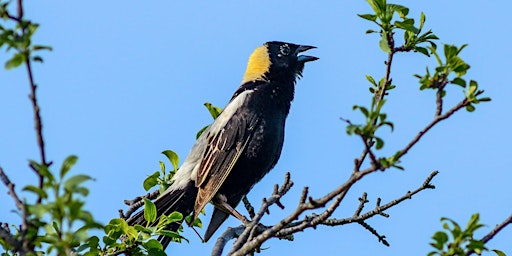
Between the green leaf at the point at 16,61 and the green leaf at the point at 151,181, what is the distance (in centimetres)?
266

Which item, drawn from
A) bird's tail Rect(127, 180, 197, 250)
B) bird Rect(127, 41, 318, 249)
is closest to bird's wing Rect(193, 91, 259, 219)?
bird Rect(127, 41, 318, 249)

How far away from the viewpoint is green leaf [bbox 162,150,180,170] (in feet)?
17.5

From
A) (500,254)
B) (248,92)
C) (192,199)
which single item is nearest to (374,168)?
(500,254)

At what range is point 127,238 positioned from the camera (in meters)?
4.17

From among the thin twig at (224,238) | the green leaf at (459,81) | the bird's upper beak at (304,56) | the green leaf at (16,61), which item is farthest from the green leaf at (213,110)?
the green leaf at (16,61)

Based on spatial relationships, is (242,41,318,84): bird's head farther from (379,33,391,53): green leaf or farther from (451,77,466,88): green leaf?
(451,77,466,88): green leaf

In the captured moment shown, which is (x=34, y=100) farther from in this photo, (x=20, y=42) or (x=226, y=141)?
(x=226, y=141)

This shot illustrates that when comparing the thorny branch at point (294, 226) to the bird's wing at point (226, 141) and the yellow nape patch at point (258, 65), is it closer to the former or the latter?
the bird's wing at point (226, 141)

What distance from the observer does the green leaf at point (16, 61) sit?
2.60 m

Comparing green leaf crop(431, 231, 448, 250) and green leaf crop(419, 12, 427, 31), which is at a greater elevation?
green leaf crop(419, 12, 427, 31)

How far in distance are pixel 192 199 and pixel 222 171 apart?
31 cm

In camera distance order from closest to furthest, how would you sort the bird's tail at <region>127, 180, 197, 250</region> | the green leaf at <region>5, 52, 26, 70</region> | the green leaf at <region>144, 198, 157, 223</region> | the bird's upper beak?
1. the green leaf at <region>5, 52, 26, 70</region>
2. the green leaf at <region>144, 198, 157, 223</region>
3. the bird's tail at <region>127, 180, 197, 250</region>
4. the bird's upper beak

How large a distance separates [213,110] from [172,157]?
0.88m

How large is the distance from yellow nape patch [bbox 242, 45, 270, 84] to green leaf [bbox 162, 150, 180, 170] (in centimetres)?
154
